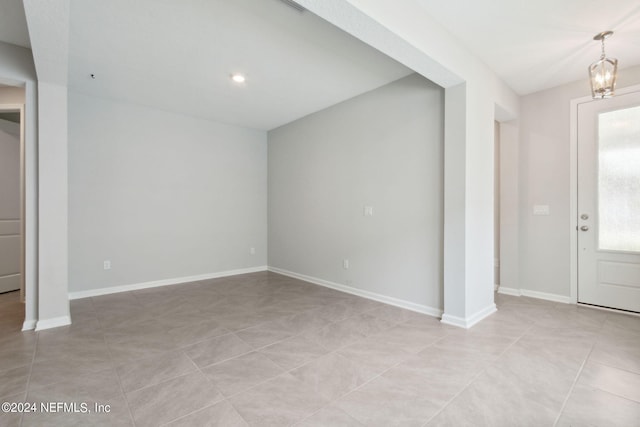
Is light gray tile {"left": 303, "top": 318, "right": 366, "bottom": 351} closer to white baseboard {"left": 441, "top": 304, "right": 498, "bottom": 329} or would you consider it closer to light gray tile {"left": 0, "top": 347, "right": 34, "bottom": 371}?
white baseboard {"left": 441, "top": 304, "right": 498, "bottom": 329}

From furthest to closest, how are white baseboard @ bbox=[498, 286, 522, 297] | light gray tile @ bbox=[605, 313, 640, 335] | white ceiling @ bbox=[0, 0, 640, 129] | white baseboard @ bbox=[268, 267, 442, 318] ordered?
white baseboard @ bbox=[498, 286, 522, 297] < white baseboard @ bbox=[268, 267, 442, 318] < light gray tile @ bbox=[605, 313, 640, 335] < white ceiling @ bbox=[0, 0, 640, 129]

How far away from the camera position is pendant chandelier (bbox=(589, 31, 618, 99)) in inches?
95.7

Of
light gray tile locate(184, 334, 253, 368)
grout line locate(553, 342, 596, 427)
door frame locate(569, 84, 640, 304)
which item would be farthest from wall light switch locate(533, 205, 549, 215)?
light gray tile locate(184, 334, 253, 368)

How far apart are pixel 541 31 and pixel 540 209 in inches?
84.0

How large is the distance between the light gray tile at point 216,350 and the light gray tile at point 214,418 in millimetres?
559

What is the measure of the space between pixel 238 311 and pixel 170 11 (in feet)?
9.48

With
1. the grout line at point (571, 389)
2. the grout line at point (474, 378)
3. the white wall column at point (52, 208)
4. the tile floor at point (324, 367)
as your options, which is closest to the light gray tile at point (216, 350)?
the tile floor at point (324, 367)

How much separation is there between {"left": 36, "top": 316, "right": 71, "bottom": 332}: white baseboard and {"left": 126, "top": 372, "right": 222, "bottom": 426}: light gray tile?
1.76 m

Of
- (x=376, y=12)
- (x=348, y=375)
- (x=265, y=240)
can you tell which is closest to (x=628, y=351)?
(x=348, y=375)

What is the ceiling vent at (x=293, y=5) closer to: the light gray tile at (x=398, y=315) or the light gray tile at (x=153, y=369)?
the light gray tile at (x=153, y=369)

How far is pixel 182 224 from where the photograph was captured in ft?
15.8

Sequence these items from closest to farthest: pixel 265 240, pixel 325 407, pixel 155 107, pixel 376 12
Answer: pixel 325 407 → pixel 376 12 → pixel 155 107 → pixel 265 240

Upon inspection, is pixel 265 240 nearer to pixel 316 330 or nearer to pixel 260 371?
pixel 316 330

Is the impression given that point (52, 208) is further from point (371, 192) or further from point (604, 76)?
point (604, 76)
